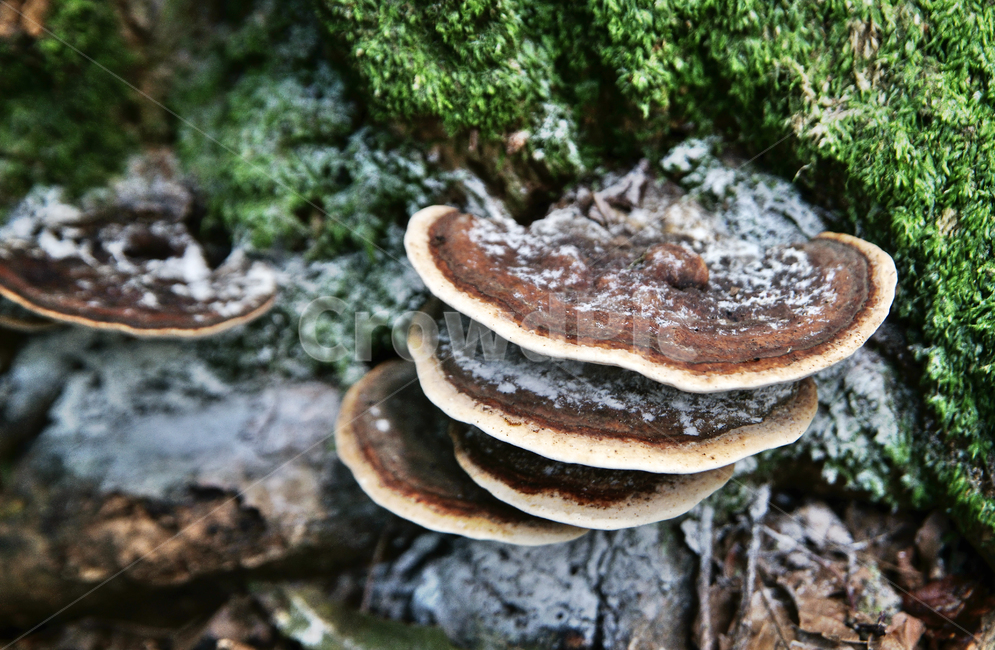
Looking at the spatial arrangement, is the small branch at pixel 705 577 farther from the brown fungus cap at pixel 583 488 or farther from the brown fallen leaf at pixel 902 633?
the brown fallen leaf at pixel 902 633

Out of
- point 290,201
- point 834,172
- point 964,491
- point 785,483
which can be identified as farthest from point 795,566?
point 290,201

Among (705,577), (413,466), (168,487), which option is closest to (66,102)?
(168,487)

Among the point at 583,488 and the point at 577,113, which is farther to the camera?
the point at 577,113

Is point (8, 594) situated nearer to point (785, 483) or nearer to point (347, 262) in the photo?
point (347, 262)

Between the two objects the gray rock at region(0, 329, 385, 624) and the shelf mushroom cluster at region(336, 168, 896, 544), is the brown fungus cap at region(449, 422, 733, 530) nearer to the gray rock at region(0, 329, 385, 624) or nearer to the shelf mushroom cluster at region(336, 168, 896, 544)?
the shelf mushroom cluster at region(336, 168, 896, 544)

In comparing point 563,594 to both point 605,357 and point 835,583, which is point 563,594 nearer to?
point 835,583

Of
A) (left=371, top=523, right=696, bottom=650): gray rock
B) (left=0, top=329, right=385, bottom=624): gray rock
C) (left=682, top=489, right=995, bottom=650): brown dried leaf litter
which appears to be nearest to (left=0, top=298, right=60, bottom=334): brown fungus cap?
(left=0, top=329, right=385, bottom=624): gray rock
